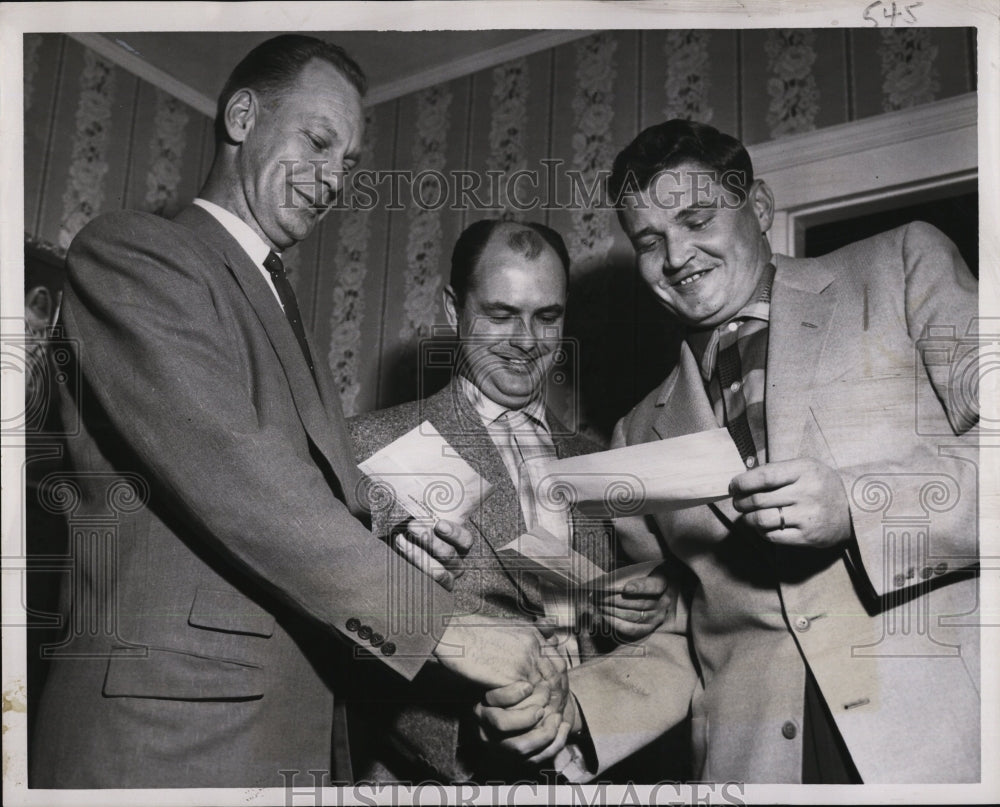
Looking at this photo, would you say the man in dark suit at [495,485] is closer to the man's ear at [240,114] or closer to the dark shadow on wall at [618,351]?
the dark shadow on wall at [618,351]

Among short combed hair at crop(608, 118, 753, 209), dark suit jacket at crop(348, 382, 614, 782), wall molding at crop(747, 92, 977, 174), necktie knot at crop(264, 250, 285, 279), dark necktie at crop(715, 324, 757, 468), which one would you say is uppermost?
wall molding at crop(747, 92, 977, 174)

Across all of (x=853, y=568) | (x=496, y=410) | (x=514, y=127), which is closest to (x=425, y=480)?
(x=496, y=410)

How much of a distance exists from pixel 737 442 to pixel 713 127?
59 centimetres

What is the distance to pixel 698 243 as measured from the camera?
6.17ft

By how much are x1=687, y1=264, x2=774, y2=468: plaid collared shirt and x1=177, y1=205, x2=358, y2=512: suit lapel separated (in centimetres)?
59

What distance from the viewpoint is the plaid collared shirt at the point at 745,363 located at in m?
1.81

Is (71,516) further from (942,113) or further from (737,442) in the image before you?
(942,113)

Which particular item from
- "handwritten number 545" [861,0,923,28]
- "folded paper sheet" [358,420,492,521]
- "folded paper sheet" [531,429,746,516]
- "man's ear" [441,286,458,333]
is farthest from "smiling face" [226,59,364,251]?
"handwritten number 545" [861,0,923,28]

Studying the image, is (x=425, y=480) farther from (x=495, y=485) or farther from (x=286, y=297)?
(x=286, y=297)

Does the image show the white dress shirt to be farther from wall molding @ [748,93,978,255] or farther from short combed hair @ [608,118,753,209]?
wall molding @ [748,93,978,255]

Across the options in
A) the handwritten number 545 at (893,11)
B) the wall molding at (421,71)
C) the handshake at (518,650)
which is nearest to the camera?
the handshake at (518,650)

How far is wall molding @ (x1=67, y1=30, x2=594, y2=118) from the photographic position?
215 centimetres

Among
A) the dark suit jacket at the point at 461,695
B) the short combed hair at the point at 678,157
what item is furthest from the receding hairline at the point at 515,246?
the dark suit jacket at the point at 461,695

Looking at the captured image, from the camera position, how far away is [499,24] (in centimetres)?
200
